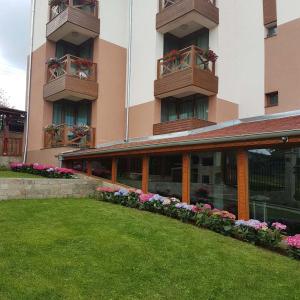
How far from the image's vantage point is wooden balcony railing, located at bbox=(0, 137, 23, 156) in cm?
2136

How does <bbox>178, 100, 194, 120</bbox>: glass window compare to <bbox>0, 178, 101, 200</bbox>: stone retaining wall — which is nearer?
<bbox>0, 178, 101, 200</bbox>: stone retaining wall

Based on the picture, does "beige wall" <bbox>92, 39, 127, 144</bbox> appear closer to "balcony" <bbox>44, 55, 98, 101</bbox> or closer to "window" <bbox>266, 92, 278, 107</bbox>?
"balcony" <bbox>44, 55, 98, 101</bbox>

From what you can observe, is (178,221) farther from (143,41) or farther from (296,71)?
(143,41)

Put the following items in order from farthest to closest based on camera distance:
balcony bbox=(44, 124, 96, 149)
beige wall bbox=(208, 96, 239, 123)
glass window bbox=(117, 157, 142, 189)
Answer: balcony bbox=(44, 124, 96, 149)
beige wall bbox=(208, 96, 239, 123)
glass window bbox=(117, 157, 142, 189)

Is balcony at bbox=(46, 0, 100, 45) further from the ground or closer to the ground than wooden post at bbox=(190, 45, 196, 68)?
further from the ground

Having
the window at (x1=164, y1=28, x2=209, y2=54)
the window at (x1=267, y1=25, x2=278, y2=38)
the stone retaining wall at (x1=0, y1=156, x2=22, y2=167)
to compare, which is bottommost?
the stone retaining wall at (x1=0, y1=156, x2=22, y2=167)

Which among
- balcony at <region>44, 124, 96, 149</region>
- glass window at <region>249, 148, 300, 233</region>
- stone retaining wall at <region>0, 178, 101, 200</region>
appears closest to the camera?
glass window at <region>249, 148, 300, 233</region>

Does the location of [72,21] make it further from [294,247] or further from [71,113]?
[294,247]

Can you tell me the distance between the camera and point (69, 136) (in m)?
19.0

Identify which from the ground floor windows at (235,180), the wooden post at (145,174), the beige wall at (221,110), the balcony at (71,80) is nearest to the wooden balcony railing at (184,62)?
the beige wall at (221,110)

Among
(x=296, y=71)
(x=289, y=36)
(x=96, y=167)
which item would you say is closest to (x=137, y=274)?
(x=96, y=167)

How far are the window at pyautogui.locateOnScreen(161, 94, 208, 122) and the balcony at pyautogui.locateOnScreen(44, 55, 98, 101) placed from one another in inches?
147

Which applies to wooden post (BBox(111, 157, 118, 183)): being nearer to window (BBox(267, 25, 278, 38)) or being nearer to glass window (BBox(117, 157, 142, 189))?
glass window (BBox(117, 157, 142, 189))

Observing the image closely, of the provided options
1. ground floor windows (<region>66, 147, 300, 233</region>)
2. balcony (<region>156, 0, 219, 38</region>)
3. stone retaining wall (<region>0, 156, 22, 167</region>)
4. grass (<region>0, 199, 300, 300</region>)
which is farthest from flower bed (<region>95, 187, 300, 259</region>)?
stone retaining wall (<region>0, 156, 22, 167</region>)
